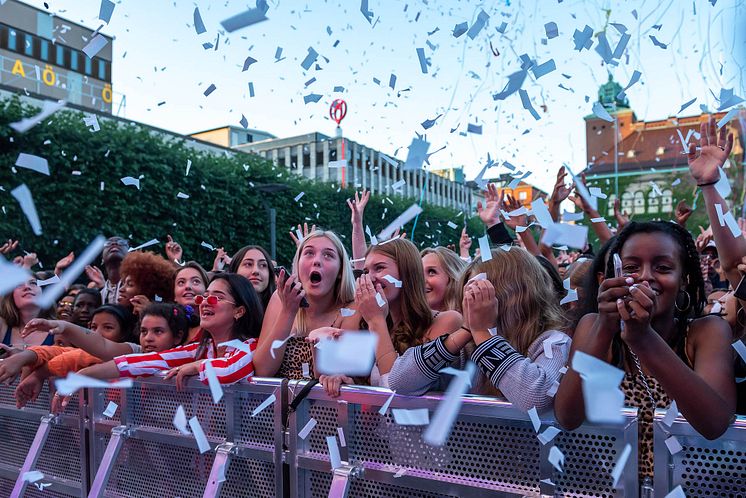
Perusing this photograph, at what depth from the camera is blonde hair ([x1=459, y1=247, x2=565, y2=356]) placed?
8.80 ft

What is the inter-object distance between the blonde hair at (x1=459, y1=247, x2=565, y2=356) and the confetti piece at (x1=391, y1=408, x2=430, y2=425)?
1.67 ft

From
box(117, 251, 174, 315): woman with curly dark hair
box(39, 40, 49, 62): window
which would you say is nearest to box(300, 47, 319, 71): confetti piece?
box(117, 251, 174, 315): woman with curly dark hair

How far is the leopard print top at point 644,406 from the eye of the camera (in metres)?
2.03

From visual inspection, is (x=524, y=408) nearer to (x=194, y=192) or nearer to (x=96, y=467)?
(x=96, y=467)

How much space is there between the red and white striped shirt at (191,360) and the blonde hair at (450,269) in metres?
1.23

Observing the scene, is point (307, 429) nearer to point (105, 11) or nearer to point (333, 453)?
point (333, 453)

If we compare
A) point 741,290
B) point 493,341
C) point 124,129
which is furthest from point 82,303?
point 124,129

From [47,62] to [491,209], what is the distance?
40.1 m

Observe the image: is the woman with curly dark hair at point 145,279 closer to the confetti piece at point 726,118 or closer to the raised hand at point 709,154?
the raised hand at point 709,154

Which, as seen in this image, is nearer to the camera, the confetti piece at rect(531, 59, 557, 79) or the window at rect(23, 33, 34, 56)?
the confetti piece at rect(531, 59, 557, 79)

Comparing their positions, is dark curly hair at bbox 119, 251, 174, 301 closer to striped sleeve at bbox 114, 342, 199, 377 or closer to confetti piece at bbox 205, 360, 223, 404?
striped sleeve at bbox 114, 342, 199, 377

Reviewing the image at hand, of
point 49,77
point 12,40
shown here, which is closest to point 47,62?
point 49,77

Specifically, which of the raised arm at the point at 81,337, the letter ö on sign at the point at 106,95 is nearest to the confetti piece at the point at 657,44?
the raised arm at the point at 81,337

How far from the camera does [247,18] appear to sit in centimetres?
270
